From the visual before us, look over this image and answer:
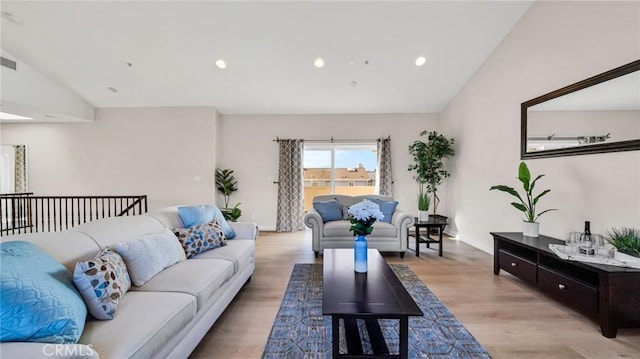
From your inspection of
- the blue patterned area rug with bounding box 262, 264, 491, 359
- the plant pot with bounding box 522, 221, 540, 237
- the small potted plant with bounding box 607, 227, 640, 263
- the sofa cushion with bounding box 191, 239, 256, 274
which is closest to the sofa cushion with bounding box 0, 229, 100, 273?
the sofa cushion with bounding box 191, 239, 256, 274

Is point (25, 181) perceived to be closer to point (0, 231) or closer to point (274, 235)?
point (0, 231)

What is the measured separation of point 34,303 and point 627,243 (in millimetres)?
3942

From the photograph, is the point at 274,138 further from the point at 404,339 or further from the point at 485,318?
the point at 404,339

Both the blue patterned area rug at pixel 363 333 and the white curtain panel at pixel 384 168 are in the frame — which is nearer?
the blue patterned area rug at pixel 363 333

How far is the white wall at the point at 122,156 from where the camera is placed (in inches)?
228

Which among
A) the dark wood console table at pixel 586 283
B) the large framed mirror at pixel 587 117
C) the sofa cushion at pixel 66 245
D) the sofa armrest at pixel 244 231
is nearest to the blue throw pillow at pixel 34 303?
the sofa cushion at pixel 66 245

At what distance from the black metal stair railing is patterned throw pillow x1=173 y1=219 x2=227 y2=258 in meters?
3.47

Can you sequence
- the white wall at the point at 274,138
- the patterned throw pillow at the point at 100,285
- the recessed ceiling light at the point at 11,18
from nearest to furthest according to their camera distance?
1. the patterned throw pillow at the point at 100,285
2. the recessed ceiling light at the point at 11,18
3. the white wall at the point at 274,138

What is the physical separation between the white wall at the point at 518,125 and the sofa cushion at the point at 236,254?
3.53 metres

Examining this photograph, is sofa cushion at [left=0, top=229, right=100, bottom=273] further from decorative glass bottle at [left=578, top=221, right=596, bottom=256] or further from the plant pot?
the plant pot

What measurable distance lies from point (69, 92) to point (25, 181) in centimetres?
237

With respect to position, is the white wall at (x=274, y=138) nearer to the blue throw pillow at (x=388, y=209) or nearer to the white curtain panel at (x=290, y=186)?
the white curtain panel at (x=290, y=186)

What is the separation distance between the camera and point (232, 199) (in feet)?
20.3

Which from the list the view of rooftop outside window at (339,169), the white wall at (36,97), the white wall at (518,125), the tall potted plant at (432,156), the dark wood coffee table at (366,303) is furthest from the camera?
the view of rooftop outside window at (339,169)
